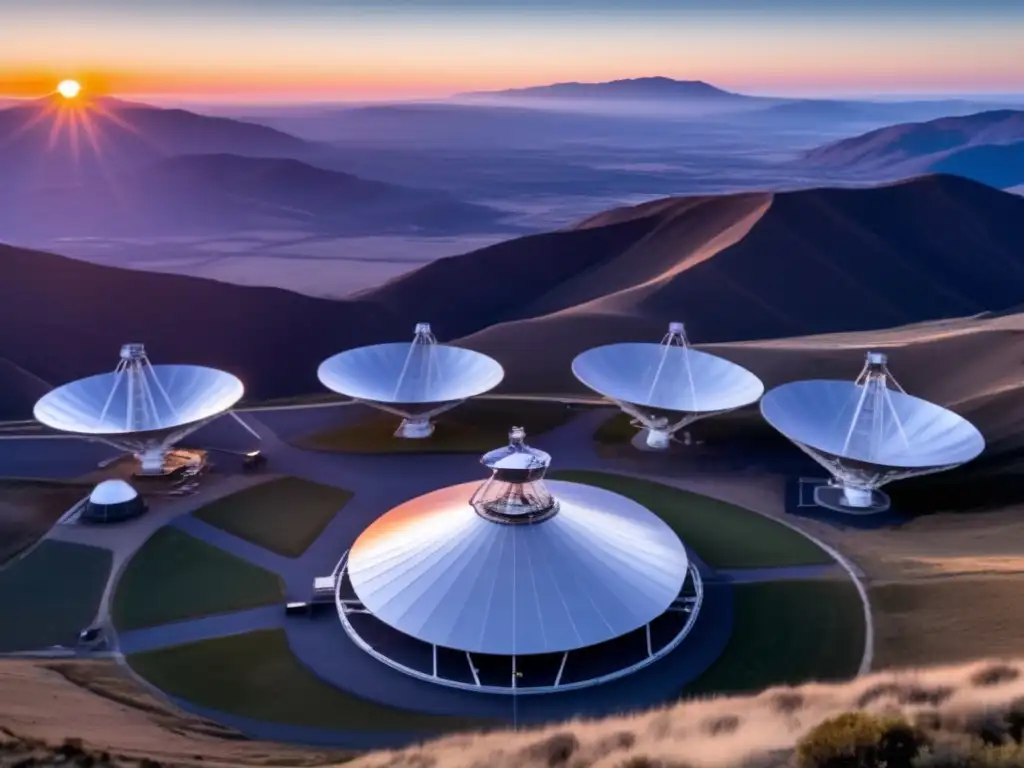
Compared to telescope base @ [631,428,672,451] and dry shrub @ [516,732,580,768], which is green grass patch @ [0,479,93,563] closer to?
telescope base @ [631,428,672,451]

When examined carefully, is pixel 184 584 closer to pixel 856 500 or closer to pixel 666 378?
pixel 666 378

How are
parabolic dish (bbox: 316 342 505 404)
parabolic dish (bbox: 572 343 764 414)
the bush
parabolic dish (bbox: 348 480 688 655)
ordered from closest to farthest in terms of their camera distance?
the bush → parabolic dish (bbox: 348 480 688 655) → parabolic dish (bbox: 572 343 764 414) → parabolic dish (bbox: 316 342 505 404)

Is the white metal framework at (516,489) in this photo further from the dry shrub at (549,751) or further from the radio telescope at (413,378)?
the radio telescope at (413,378)

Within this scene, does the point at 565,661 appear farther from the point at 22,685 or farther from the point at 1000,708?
the point at 22,685

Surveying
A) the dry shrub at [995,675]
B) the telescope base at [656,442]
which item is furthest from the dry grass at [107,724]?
the telescope base at [656,442]

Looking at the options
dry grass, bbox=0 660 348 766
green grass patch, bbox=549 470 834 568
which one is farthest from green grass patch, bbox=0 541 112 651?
green grass patch, bbox=549 470 834 568

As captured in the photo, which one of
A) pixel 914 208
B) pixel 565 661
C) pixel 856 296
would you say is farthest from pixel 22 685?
pixel 914 208

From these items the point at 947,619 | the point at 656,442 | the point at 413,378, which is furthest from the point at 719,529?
the point at 413,378
